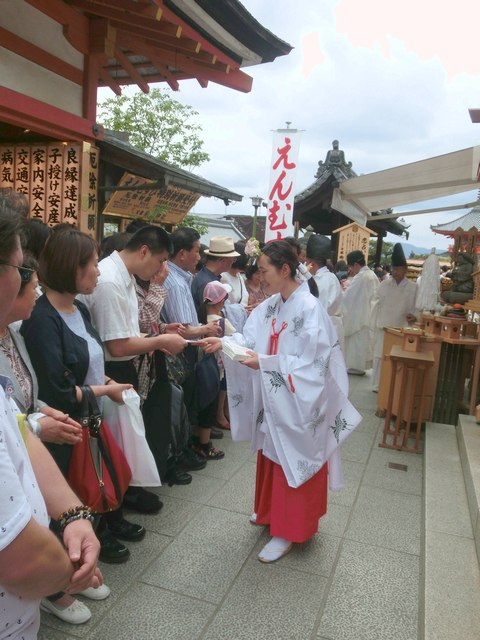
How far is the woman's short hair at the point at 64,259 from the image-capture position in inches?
97.0

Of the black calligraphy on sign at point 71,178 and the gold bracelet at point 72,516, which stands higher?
the black calligraphy on sign at point 71,178

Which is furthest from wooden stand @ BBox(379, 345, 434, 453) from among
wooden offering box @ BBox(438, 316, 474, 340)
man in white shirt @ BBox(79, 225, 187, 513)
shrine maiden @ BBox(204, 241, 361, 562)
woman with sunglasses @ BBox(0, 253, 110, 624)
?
woman with sunglasses @ BBox(0, 253, 110, 624)

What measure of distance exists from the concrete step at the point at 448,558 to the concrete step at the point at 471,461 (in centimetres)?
6

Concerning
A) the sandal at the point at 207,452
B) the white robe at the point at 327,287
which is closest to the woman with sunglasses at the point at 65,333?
the sandal at the point at 207,452

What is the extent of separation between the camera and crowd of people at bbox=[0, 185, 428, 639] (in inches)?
51.6

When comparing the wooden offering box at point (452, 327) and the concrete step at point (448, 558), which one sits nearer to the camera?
the concrete step at point (448, 558)

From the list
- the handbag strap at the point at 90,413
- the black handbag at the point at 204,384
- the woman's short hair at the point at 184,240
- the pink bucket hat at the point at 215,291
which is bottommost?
the black handbag at the point at 204,384

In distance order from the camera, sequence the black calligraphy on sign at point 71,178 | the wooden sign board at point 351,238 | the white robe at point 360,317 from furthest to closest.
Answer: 1. the wooden sign board at point 351,238
2. the white robe at point 360,317
3. the black calligraphy on sign at point 71,178

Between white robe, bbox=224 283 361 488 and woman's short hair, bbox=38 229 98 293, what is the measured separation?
1204 millimetres

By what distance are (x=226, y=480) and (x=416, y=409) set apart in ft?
8.69

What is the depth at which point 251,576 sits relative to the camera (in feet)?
9.25

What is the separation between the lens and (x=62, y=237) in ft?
8.21

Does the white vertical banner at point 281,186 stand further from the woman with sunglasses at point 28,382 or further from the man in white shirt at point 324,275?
the woman with sunglasses at point 28,382

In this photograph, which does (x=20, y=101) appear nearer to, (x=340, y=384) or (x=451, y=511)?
(x=340, y=384)
